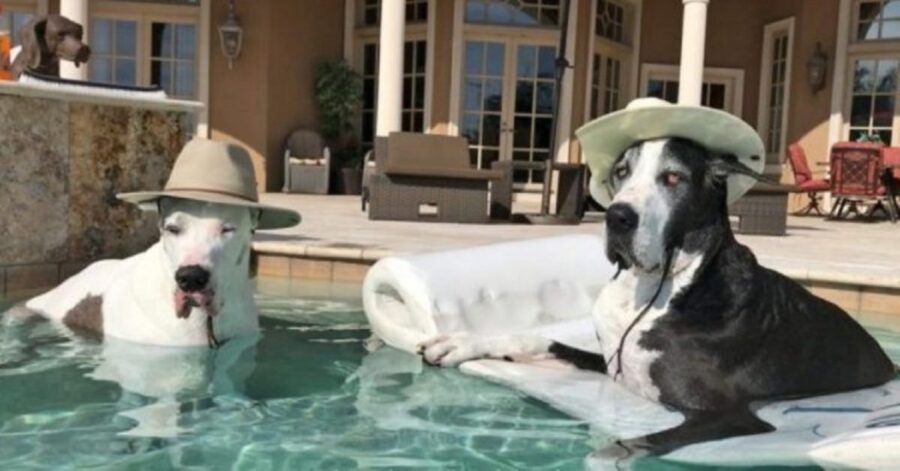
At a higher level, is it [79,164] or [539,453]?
[79,164]

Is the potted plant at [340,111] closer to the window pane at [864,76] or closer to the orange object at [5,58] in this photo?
the window pane at [864,76]

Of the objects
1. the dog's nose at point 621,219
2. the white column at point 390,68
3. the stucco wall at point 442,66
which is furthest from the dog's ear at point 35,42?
the stucco wall at point 442,66

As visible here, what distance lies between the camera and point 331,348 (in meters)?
3.39

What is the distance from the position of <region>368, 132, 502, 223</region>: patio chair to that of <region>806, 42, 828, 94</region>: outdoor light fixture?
6.50 m

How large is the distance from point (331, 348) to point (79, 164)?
6.18ft

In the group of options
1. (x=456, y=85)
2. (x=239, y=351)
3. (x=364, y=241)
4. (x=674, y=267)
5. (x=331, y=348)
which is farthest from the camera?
(x=456, y=85)

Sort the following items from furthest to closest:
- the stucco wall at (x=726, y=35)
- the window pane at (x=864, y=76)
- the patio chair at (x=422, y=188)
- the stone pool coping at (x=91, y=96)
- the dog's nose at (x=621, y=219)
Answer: the stucco wall at (x=726, y=35) → the window pane at (x=864, y=76) → the patio chair at (x=422, y=188) → the stone pool coping at (x=91, y=96) → the dog's nose at (x=621, y=219)

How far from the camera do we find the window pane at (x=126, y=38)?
41.2 feet

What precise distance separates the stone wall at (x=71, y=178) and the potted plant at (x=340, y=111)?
7951 millimetres

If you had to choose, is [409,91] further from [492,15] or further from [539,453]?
[539,453]

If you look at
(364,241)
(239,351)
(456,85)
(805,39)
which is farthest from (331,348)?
(805,39)

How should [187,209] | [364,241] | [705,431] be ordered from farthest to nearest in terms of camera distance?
[364,241] → [187,209] → [705,431]

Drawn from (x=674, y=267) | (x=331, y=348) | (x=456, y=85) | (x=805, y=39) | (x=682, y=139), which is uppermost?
(x=805, y=39)

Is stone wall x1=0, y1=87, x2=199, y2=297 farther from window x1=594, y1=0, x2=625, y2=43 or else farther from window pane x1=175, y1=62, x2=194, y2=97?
window x1=594, y1=0, x2=625, y2=43
